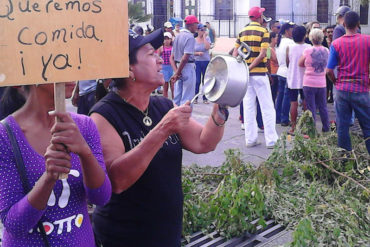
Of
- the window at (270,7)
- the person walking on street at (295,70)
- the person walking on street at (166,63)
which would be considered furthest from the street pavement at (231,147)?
the window at (270,7)

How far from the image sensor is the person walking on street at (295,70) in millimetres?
7473

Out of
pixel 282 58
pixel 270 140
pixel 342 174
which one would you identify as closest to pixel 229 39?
pixel 282 58

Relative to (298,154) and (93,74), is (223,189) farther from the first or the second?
(93,74)

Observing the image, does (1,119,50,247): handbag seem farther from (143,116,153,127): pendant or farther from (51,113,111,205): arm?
(143,116,153,127): pendant

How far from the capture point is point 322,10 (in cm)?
2853

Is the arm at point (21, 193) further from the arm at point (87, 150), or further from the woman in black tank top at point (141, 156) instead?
the woman in black tank top at point (141, 156)

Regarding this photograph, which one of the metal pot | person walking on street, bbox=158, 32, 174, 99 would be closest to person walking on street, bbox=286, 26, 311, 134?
person walking on street, bbox=158, 32, 174, 99

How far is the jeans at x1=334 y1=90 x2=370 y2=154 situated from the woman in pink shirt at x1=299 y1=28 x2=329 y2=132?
1459 millimetres

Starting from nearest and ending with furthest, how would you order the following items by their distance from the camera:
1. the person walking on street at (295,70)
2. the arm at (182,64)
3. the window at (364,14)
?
the person walking on street at (295,70) < the arm at (182,64) < the window at (364,14)

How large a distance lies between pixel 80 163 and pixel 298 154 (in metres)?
3.79

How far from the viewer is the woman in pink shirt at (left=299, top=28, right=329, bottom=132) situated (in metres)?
7.13

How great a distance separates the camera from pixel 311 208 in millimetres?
3771

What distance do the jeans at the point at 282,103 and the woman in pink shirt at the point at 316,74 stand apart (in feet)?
2.67

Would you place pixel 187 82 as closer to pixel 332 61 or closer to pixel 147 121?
pixel 332 61
